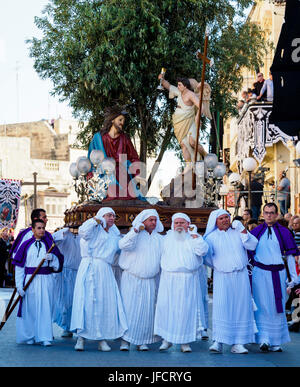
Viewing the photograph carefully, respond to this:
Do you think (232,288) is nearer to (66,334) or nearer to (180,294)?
(180,294)

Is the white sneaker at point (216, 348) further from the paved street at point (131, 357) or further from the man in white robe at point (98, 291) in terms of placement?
the man in white robe at point (98, 291)

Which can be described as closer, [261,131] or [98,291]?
[98,291]

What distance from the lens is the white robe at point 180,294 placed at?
10547 millimetres

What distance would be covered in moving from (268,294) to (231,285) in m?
0.55

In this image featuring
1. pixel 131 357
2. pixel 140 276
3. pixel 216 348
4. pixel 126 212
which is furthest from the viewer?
pixel 126 212

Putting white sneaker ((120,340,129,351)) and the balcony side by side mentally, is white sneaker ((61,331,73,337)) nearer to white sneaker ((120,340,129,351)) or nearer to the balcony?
white sneaker ((120,340,129,351))

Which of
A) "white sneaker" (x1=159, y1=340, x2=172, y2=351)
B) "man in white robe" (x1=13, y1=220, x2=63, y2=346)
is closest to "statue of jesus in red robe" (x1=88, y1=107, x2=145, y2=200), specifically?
"man in white robe" (x1=13, y1=220, x2=63, y2=346)

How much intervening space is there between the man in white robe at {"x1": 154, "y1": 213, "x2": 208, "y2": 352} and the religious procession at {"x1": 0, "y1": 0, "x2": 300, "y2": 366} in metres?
0.02

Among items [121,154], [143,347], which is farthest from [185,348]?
[121,154]

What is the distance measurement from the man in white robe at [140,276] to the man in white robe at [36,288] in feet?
3.27

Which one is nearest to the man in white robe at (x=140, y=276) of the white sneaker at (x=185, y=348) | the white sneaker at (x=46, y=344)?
the white sneaker at (x=185, y=348)

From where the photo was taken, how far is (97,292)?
10758 mm

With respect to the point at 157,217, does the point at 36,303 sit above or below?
below

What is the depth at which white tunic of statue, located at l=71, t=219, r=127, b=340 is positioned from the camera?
10.6m
